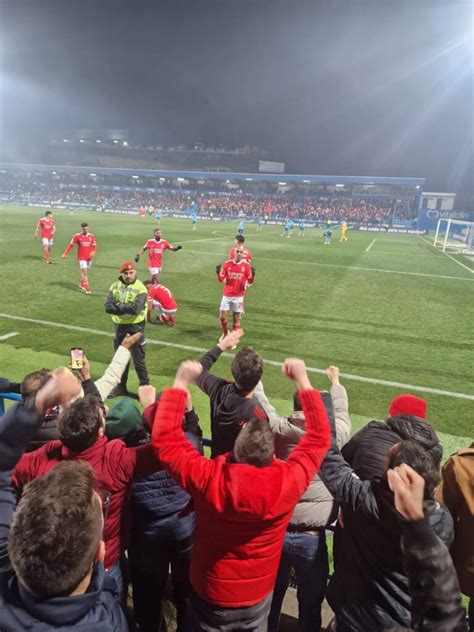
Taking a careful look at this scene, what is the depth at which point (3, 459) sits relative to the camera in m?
2.17

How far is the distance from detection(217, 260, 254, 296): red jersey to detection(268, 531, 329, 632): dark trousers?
814 centimetres

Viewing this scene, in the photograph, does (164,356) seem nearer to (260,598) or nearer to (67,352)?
(67,352)

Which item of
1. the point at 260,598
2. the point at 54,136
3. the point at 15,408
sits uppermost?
the point at 54,136

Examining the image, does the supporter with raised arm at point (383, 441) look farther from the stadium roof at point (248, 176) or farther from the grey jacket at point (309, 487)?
the stadium roof at point (248, 176)

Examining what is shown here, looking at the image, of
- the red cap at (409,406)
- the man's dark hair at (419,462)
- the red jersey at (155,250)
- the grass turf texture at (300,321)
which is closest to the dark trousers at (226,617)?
the man's dark hair at (419,462)

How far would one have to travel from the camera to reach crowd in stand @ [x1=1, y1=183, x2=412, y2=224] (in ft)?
216

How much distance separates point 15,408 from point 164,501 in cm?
119

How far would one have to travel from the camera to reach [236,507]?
6.69 feet

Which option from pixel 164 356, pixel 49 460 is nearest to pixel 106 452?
pixel 49 460

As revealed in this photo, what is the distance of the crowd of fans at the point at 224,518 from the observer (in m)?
1.57

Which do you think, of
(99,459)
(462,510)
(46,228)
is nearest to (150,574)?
(99,459)

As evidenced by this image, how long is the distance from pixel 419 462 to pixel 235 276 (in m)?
8.93

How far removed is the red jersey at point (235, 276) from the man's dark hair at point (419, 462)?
344 inches

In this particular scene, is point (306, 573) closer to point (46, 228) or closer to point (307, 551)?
point (307, 551)
